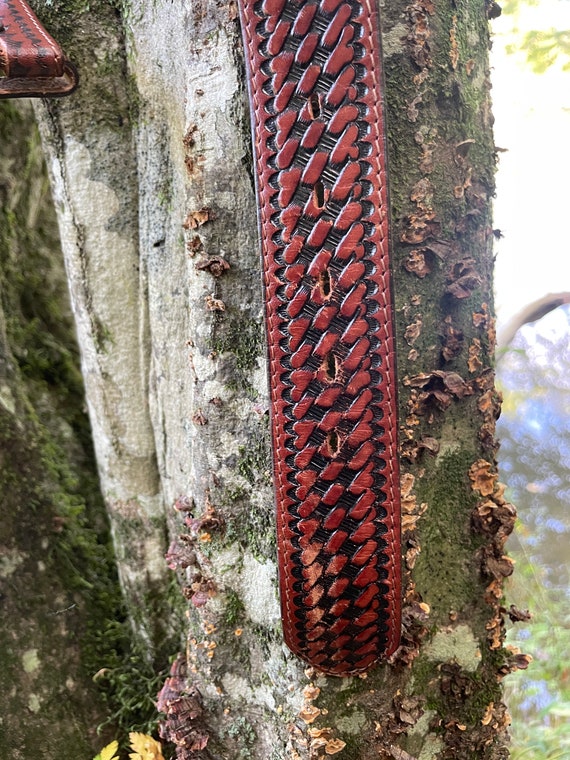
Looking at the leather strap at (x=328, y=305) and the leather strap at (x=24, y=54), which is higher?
the leather strap at (x=24, y=54)

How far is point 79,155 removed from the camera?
1.33 metres

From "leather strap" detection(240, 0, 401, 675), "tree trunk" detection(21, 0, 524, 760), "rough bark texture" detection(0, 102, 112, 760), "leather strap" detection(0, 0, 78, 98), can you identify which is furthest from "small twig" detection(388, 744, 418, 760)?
"leather strap" detection(0, 0, 78, 98)

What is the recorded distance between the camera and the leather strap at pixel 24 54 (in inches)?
43.5

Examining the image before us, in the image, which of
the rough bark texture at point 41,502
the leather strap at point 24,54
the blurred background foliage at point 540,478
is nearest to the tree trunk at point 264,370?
the leather strap at point 24,54

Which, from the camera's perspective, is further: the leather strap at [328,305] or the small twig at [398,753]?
the small twig at [398,753]

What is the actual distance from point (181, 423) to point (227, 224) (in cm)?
55

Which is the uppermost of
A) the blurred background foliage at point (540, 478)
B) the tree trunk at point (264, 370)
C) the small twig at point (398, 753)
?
the tree trunk at point (264, 370)

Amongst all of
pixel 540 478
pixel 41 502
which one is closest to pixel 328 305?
pixel 41 502

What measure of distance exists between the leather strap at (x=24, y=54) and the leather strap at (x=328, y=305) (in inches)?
20.8

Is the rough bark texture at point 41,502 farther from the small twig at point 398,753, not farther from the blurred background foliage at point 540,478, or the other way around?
the blurred background foliage at point 540,478

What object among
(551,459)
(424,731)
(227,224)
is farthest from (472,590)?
(551,459)

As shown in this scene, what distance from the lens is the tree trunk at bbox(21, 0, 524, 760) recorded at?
3.34 ft

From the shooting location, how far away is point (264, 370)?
3.45 feet

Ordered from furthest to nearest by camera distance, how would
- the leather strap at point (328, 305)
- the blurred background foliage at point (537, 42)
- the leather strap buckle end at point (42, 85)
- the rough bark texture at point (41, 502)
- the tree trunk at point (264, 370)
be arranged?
the blurred background foliage at point (537, 42) → the rough bark texture at point (41, 502) → the leather strap buckle end at point (42, 85) → the tree trunk at point (264, 370) → the leather strap at point (328, 305)
